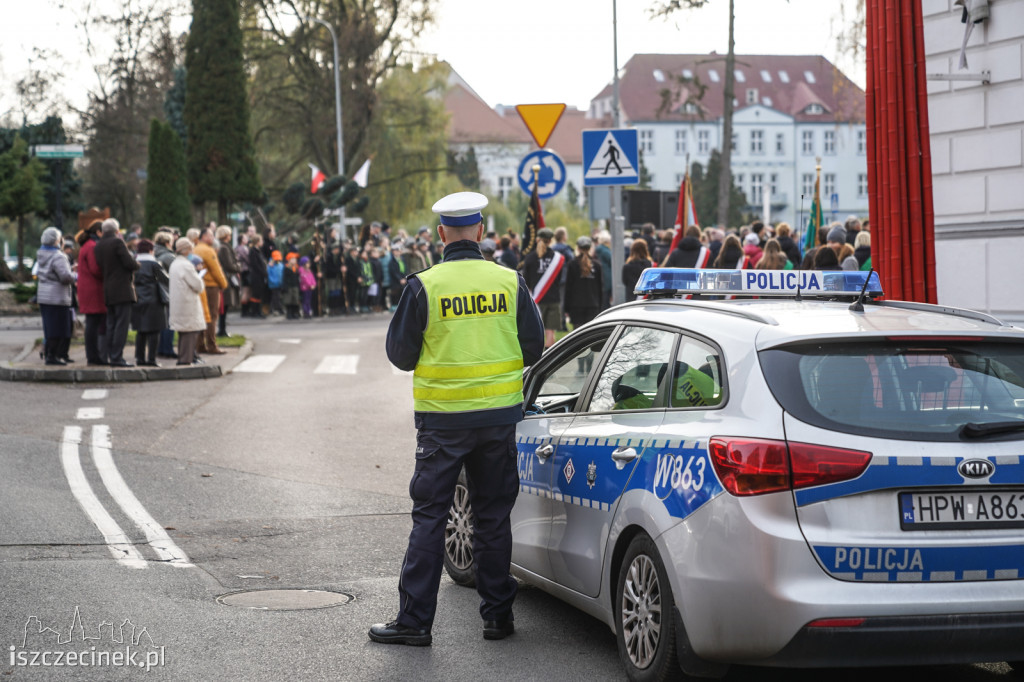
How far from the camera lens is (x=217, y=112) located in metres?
37.2

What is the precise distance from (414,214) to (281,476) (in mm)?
43758

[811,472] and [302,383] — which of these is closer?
[811,472]

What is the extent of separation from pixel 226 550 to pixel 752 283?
3.59 m

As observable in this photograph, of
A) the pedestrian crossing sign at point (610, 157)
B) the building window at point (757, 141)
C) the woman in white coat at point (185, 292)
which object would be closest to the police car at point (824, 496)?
the pedestrian crossing sign at point (610, 157)

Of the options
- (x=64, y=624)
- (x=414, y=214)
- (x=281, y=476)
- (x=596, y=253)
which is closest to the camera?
(x=64, y=624)

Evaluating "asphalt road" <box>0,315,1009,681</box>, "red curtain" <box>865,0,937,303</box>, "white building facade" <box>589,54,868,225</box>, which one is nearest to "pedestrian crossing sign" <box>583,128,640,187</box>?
"red curtain" <box>865,0,937,303</box>

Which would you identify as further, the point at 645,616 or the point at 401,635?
the point at 401,635

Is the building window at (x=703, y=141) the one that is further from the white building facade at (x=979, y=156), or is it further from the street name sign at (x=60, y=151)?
the white building facade at (x=979, y=156)

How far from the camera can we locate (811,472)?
448 cm

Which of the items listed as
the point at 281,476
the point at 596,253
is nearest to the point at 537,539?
the point at 281,476

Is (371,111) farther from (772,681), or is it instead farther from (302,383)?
(772,681)

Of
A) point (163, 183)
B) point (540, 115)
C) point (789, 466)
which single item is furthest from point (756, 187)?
point (789, 466)

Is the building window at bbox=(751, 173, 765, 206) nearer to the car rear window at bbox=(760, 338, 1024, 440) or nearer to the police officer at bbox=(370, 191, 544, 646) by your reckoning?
the police officer at bbox=(370, 191, 544, 646)

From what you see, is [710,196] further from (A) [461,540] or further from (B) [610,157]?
(A) [461,540]
